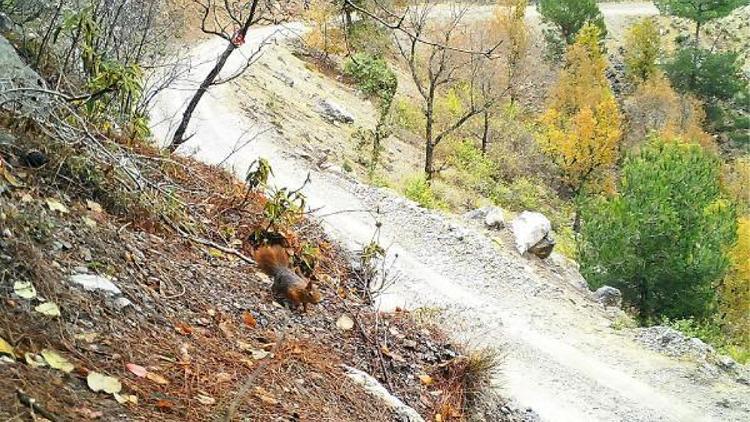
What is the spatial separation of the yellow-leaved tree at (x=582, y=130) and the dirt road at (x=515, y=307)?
11802mm

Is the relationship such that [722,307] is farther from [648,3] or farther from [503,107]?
[648,3]

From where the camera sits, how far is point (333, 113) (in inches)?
824

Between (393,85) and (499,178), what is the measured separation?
15.3 feet

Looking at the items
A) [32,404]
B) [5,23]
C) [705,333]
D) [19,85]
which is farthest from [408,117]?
[32,404]

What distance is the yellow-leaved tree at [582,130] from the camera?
2503 centimetres

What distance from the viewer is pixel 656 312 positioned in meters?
14.4

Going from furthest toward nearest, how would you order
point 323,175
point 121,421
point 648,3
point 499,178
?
point 648,3 < point 499,178 < point 323,175 < point 121,421

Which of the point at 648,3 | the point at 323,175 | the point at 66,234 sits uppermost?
the point at 648,3

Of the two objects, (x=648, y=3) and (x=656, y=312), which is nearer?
(x=656, y=312)

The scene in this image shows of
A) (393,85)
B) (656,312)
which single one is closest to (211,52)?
(393,85)

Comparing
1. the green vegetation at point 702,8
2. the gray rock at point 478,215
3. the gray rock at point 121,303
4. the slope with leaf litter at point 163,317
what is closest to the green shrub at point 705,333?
the gray rock at point 478,215

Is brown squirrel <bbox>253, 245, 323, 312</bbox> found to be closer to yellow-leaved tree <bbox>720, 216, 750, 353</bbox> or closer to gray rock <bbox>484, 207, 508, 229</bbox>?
→ gray rock <bbox>484, 207, 508, 229</bbox>

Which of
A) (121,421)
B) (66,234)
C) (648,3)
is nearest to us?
(121,421)

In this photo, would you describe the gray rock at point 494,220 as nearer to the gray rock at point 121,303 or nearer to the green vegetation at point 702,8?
the gray rock at point 121,303
